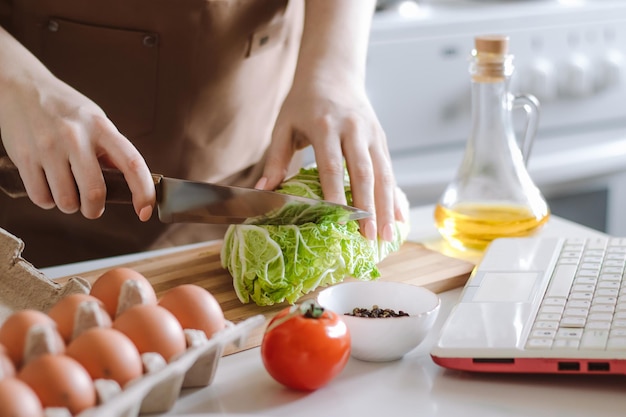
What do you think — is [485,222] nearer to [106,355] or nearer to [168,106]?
[168,106]

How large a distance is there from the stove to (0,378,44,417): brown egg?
5.64 ft

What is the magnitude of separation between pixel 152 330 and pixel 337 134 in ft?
1.84

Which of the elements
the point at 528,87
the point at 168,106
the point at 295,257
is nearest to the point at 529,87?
the point at 528,87

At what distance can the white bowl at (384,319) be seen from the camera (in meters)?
1.03

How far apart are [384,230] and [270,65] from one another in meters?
0.53

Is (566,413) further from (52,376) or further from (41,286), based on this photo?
(41,286)

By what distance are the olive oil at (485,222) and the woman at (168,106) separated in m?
0.14

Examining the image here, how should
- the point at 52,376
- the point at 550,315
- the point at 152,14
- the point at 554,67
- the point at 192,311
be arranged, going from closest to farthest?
the point at 52,376, the point at 192,311, the point at 550,315, the point at 152,14, the point at 554,67

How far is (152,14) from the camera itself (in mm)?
1573

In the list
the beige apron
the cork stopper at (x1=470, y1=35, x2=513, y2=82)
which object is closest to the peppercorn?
the cork stopper at (x1=470, y1=35, x2=513, y2=82)

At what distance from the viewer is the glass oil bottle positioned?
148 centimetres

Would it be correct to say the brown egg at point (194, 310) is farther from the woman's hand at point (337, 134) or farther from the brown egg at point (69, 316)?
the woman's hand at point (337, 134)

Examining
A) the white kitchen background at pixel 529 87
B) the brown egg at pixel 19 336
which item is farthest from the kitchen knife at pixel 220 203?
the white kitchen background at pixel 529 87

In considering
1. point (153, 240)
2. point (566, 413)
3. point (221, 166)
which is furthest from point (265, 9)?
point (566, 413)
